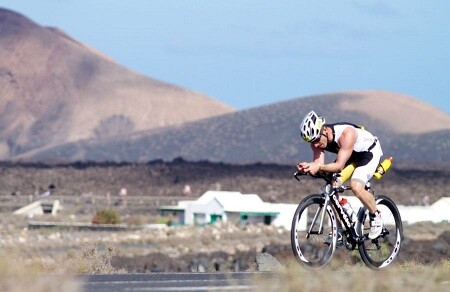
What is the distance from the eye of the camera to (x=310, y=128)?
1441 centimetres

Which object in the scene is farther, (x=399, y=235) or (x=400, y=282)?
(x=399, y=235)

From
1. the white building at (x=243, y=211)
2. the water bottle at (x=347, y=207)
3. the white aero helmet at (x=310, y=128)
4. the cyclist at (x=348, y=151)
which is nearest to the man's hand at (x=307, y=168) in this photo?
the cyclist at (x=348, y=151)

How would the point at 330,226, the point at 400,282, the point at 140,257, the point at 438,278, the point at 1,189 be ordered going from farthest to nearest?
the point at 1,189 → the point at 140,257 → the point at 330,226 → the point at 438,278 → the point at 400,282

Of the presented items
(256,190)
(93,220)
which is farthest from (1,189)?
(93,220)

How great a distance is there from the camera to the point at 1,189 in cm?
10838

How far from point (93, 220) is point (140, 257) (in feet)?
90.3

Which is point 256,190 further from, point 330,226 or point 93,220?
point 330,226

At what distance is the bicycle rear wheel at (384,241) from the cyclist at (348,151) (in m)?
0.12

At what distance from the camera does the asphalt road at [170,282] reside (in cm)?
1208

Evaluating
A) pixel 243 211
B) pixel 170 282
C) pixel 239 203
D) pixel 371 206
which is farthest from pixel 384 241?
pixel 239 203

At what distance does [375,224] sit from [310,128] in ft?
5.20

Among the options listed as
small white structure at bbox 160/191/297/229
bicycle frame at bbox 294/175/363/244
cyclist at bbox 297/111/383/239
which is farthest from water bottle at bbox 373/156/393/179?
small white structure at bbox 160/191/297/229

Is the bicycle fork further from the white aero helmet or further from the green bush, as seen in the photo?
the green bush

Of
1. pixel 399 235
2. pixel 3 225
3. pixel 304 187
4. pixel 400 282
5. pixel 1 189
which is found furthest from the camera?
pixel 1 189
